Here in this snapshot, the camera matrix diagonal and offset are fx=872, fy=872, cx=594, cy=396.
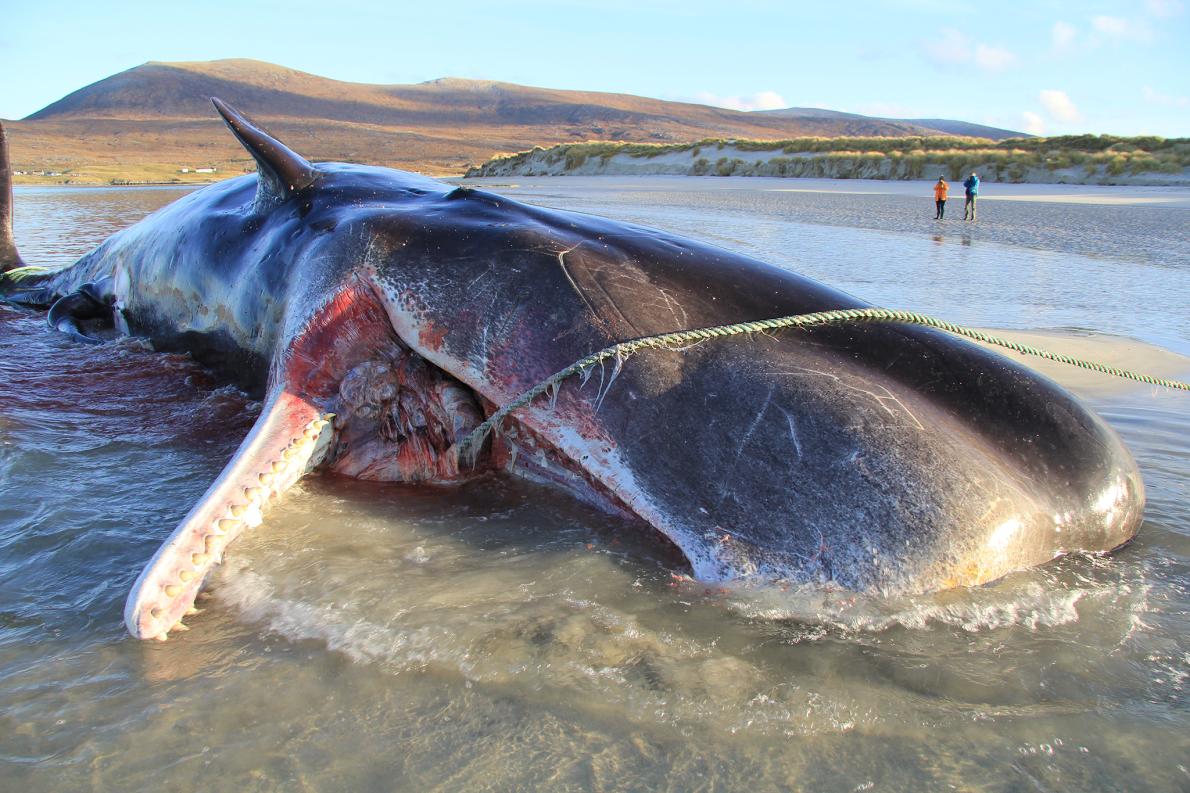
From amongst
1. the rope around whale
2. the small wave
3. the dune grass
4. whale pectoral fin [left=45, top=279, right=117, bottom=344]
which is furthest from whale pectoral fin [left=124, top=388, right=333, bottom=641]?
the dune grass

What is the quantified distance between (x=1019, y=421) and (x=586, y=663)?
169cm

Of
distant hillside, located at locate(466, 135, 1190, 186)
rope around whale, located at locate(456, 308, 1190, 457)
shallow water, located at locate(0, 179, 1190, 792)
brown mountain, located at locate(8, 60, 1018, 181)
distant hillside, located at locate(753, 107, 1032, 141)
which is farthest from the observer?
distant hillside, located at locate(753, 107, 1032, 141)

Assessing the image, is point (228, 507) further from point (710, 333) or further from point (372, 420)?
point (710, 333)

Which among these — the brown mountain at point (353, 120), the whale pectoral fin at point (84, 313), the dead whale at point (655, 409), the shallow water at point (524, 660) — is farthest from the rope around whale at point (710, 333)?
the brown mountain at point (353, 120)

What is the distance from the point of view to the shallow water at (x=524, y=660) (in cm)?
204

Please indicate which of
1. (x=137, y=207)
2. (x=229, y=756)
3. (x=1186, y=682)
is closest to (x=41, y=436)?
(x=229, y=756)

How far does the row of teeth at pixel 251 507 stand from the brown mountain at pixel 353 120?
5706 cm

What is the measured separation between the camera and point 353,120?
111 metres

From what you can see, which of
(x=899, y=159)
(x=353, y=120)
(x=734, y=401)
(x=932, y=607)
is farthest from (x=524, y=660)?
(x=353, y=120)

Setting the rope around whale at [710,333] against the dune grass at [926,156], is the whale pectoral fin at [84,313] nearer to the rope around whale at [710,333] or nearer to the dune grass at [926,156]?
the rope around whale at [710,333]

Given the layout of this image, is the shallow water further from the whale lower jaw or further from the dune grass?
the dune grass

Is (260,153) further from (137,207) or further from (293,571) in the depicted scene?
(137,207)

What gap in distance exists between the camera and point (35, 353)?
5.92m

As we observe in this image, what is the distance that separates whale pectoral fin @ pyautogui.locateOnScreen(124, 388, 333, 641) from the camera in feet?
8.41
